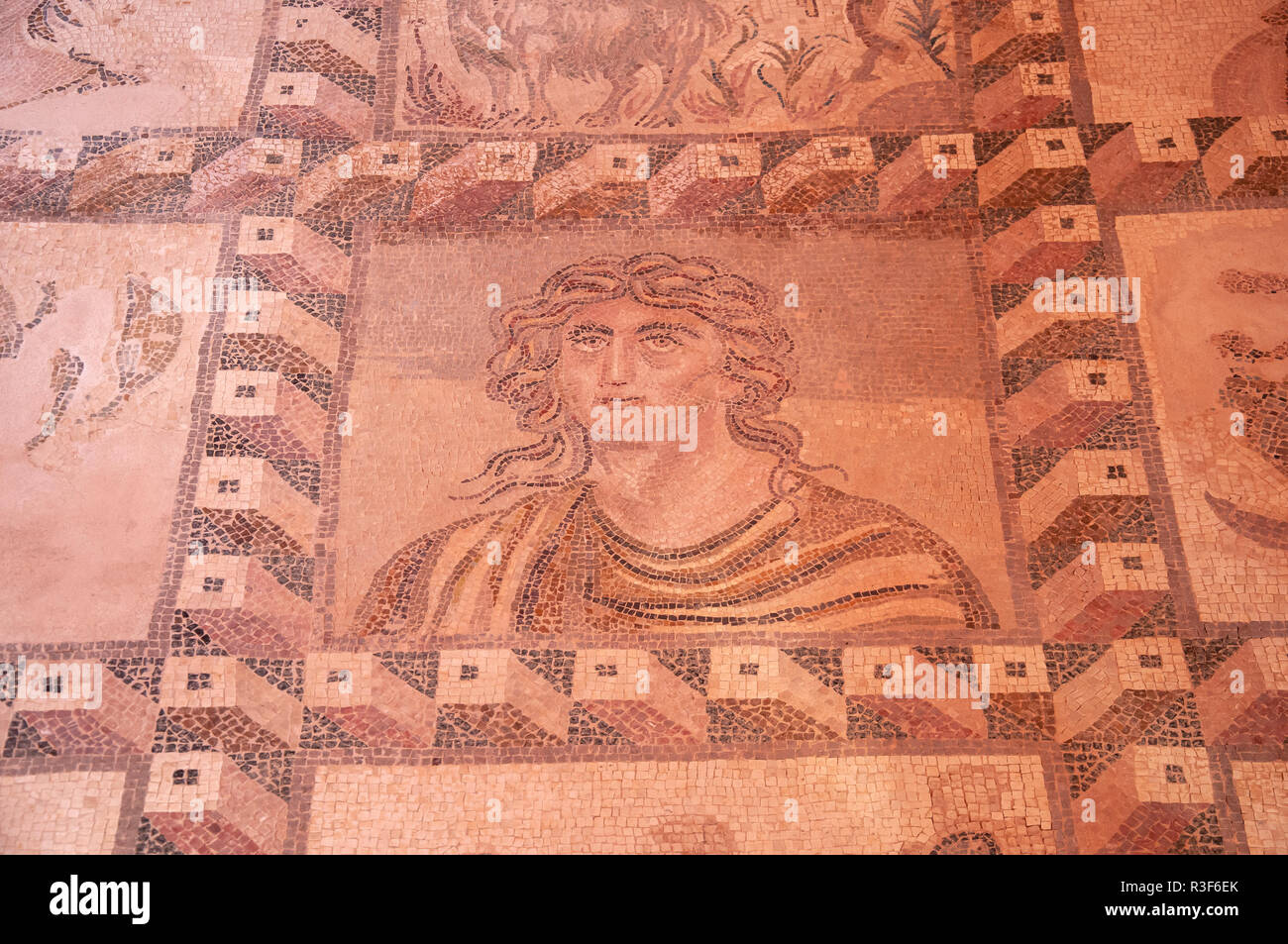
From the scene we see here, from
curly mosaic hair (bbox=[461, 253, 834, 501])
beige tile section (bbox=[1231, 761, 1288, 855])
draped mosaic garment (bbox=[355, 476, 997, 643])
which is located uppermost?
curly mosaic hair (bbox=[461, 253, 834, 501])

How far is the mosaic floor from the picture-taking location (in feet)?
17.5

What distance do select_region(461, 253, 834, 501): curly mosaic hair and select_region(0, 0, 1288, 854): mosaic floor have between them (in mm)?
24

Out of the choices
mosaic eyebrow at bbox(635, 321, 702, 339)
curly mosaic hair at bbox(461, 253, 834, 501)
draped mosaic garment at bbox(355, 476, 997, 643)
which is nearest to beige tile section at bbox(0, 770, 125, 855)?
draped mosaic garment at bbox(355, 476, 997, 643)

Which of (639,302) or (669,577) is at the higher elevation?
(639,302)

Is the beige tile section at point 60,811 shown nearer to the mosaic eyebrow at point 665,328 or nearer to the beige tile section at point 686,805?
the beige tile section at point 686,805

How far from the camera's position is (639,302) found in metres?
6.37

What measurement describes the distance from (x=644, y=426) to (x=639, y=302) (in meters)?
0.73

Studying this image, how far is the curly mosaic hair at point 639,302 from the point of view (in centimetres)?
597

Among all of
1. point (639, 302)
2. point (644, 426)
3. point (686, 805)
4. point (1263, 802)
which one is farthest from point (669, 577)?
point (1263, 802)

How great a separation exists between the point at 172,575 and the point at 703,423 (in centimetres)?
269

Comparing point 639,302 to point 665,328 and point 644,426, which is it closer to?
point 665,328

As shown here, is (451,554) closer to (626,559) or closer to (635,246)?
(626,559)

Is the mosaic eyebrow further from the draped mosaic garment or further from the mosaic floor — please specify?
the draped mosaic garment

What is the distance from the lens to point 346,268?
643 cm
